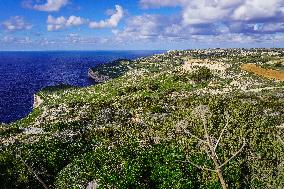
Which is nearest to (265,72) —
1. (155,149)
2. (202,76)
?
(202,76)

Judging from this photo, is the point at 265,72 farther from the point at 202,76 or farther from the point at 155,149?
the point at 155,149

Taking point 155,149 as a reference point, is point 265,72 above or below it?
above

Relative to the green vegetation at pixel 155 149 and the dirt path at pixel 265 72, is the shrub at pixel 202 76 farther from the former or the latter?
the green vegetation at pixel 155 149

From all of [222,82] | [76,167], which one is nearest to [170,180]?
[76,167]

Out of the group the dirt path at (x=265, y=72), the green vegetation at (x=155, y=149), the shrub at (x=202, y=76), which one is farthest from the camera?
the shrub at (x=202, y=76)

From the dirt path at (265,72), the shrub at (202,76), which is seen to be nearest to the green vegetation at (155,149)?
the dirt path at (265,72)

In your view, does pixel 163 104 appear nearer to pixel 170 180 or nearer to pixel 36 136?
pixel 36 136

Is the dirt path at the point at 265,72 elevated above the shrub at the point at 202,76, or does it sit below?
above

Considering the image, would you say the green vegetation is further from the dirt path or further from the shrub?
the shrub

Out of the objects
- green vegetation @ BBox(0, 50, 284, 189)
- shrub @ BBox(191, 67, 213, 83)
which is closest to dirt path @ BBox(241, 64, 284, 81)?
shrub @ BBox(191, 67, 213, 83)

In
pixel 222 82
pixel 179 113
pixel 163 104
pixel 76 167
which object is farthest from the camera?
pixel 222 82

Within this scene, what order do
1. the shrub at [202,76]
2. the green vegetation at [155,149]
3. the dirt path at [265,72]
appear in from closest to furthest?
the green vegetation at [155,149], the dirt path at [265,72], the shrub at [202,76]
